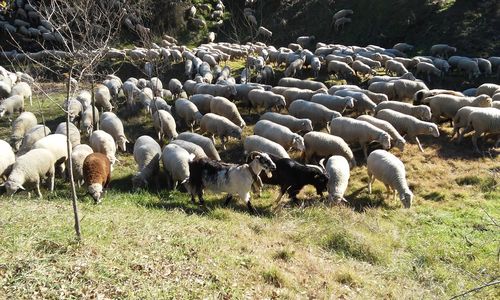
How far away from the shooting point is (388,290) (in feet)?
25.8

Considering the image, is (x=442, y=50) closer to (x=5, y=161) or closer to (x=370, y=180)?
(x=370, y=180)

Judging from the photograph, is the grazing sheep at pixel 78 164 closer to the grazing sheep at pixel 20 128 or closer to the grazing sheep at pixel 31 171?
the grazing sheep at pixel 31 171

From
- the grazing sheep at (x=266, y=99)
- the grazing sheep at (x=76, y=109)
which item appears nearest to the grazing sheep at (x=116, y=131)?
the grazing sheep at (x=76, y=109)

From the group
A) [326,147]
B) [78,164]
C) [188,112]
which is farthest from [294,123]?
[78,164]

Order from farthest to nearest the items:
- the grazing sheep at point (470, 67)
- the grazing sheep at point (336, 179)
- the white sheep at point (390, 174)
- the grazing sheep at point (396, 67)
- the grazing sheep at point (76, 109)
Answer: the grazing sheep at point (396, 67), the grazing sheep at point (470, 67), the grazing sheep at point (76, 109), the white sheep at point (390, 174), the grazing sheep at point (336, 179)

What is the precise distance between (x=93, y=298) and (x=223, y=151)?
10306 mm

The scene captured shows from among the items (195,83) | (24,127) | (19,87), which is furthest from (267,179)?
(19,87)

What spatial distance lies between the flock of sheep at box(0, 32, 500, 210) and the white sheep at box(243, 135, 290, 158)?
1.3 inches

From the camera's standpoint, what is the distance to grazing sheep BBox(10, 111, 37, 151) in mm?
15508

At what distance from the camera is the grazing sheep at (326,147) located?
1403 centimetres

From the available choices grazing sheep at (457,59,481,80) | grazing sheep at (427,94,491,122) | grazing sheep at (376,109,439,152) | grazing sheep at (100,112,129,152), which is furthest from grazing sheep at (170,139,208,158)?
grazing sheep at (457,59,481,80)

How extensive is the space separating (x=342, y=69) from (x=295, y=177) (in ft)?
44.7

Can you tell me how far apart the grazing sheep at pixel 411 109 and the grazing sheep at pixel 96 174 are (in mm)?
11038

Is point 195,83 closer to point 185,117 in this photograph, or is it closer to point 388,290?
point 185,117
